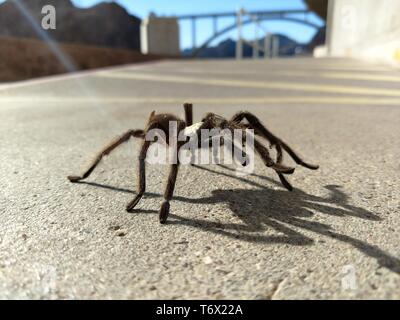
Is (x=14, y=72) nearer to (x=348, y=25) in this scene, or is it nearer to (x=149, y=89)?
(x=149, y=89)

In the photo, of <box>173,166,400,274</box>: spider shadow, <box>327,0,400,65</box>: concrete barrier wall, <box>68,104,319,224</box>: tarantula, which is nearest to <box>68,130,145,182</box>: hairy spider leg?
<box>68,104,319,224</box>: tarantula

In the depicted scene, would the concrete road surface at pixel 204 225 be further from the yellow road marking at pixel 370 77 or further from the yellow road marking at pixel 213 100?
the yellow road marking at pixel 370 77

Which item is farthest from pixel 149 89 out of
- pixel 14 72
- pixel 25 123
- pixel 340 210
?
pixel 14 72

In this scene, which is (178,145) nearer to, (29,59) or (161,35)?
(29,59)

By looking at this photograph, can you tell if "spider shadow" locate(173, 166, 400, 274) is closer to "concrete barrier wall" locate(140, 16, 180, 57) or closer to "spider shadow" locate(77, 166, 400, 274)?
"spider shadow" locate(77, 166, 400, 274)

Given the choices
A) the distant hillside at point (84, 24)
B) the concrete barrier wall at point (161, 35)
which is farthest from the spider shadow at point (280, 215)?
the distant hillside at point (84, 24)

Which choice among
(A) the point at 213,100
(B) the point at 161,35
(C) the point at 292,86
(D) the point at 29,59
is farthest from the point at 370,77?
(B) the point at 161,35

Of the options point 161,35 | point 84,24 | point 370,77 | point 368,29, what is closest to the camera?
point 370,77
